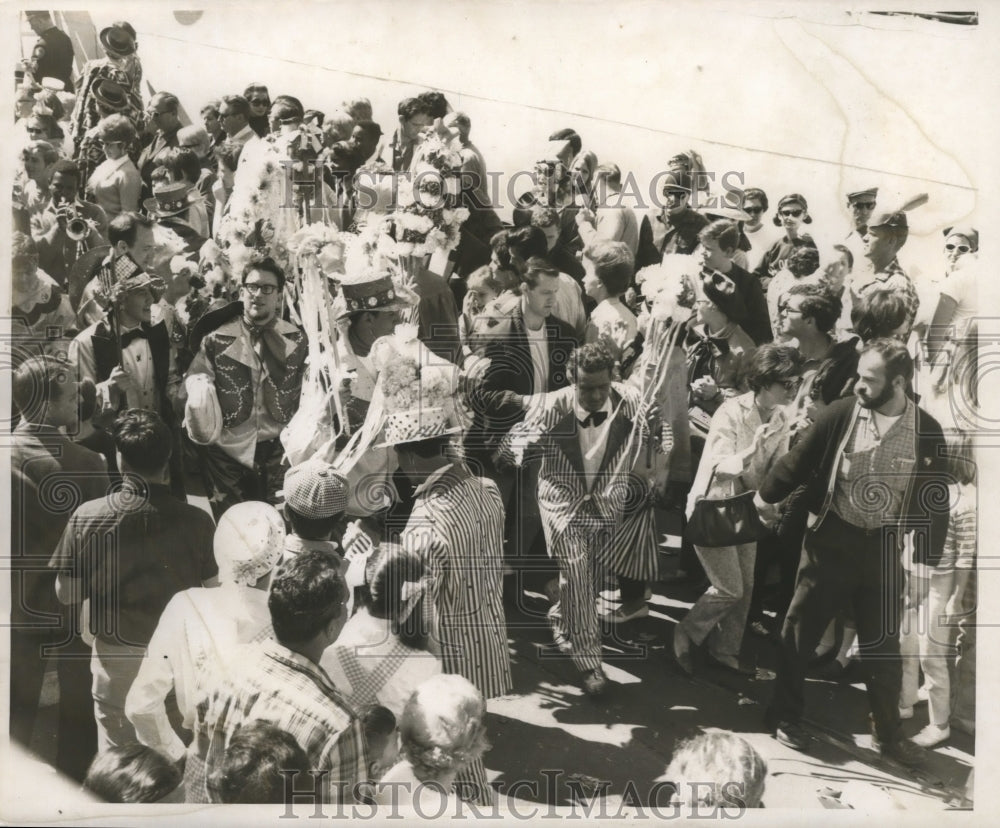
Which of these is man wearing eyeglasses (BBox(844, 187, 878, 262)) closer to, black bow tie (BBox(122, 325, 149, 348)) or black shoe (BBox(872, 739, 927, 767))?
black shoe (BBox(872, 739, 927, 767))

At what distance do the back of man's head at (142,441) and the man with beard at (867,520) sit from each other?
2738 millimetres

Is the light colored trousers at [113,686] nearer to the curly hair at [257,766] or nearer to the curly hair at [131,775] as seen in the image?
the curly hair at [131,775]

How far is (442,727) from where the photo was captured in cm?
457

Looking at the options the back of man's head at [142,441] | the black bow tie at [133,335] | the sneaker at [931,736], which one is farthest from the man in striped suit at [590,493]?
the black bow tie at [133,335]

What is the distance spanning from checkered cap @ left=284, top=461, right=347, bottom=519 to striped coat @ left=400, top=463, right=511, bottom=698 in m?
0.35

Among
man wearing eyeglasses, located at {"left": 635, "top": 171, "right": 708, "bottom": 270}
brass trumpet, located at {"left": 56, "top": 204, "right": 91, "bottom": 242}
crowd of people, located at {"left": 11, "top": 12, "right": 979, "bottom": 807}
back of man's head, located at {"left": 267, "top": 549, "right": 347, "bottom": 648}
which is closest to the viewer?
back of man's head, located at {"left": 267, "top": 549, "right": 347, "bottom": 648}

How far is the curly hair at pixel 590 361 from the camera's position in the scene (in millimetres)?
4746


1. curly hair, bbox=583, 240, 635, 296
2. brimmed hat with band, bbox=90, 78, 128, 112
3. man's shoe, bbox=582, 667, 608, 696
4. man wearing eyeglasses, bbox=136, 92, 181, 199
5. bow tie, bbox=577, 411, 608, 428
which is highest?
brimmed hat with band, bbox=90, 78, 128, 112

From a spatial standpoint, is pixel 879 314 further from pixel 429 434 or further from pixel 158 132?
pixel 158 132

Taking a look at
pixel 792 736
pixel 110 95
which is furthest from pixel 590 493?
pixel 110 95

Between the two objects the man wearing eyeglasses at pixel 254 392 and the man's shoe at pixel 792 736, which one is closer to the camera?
the man's shoe at pixel 792 736

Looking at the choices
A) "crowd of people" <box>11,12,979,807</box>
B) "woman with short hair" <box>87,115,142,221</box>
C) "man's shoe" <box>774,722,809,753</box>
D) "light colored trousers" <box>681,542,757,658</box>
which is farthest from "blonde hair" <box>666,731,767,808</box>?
"woman with short hair" <box>87,115,142,221</box>

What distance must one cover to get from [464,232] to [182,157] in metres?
1.38

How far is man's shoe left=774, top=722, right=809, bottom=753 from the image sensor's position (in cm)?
470
